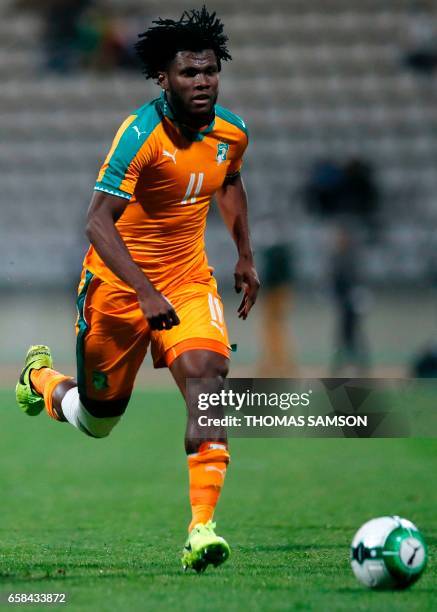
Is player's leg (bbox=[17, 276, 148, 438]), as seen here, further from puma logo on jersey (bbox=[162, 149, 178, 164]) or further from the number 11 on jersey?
puma logo on jersey (bbox=[162, 149, 178, 164])

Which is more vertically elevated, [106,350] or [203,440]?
[106,350]

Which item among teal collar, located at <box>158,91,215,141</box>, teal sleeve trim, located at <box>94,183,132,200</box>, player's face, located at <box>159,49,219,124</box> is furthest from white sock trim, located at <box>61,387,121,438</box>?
player's face, located at <box>159,49,219,124</box>

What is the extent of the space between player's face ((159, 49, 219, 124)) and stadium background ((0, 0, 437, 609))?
13052 millimetres

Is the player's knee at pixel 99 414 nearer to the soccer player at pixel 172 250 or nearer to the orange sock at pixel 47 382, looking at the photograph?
the soccer player at pixel 172 250

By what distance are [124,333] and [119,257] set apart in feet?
2.38

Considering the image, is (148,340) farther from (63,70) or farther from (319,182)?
(63,70)

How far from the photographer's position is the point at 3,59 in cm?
2281

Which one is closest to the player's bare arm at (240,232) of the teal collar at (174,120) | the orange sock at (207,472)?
the teal collar at (174,120)

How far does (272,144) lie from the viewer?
866 inches

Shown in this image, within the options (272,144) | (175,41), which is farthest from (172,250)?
(272,144)

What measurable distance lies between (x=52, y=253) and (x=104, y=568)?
1601cm

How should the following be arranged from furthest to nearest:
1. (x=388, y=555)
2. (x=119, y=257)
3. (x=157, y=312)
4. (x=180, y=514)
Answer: (x=180, y=514) < (x=119, y=257) < (x=157, y=312) < (x=388, y=555)

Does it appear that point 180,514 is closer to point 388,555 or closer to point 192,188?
point 192,188

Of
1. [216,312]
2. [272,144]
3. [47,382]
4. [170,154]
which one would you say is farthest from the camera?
[272,144]
